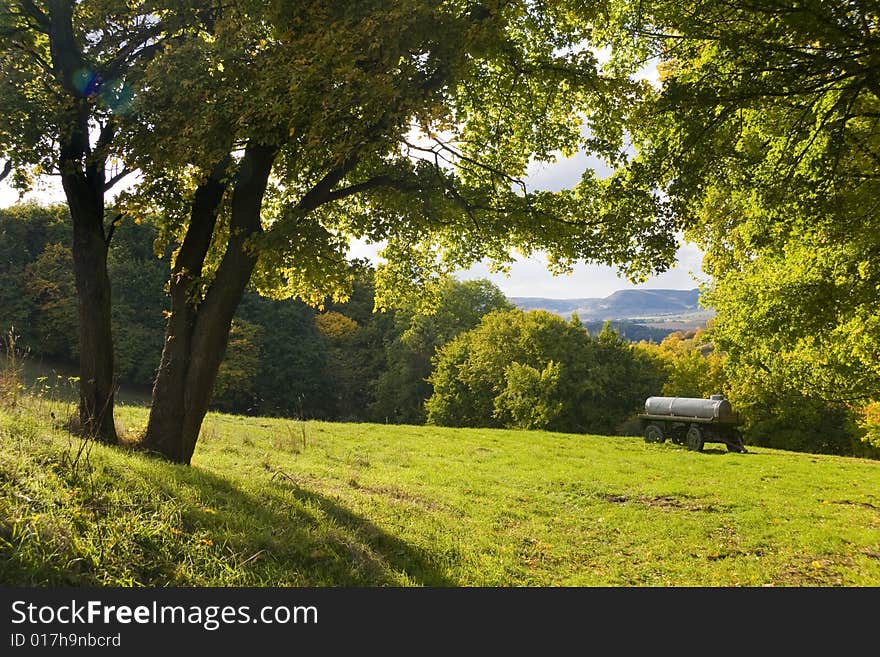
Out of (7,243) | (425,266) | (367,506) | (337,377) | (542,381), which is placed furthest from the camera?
(337,377)

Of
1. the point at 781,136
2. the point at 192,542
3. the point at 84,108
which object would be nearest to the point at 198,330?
the point at 84,108

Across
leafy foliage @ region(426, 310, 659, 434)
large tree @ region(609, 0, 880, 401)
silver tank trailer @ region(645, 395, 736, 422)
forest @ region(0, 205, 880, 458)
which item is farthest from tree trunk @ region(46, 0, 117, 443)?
leafy foliage @ region(426, 310, 659, 434)

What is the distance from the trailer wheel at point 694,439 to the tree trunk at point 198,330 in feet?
58.0

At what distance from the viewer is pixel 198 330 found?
872cm

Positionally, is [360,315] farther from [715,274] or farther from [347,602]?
[347,602]

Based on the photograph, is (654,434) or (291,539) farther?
(654,434)

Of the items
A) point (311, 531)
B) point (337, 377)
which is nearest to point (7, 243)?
point (337, 377)

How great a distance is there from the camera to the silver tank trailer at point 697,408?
20031 millimetres

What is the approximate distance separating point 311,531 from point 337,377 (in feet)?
140

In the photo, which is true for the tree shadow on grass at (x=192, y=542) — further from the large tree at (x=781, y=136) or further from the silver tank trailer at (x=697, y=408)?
the silver tank trailer at (x=697, y=408)

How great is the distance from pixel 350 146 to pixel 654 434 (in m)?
19.0

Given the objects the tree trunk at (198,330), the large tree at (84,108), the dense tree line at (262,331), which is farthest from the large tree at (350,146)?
the dense tree line at (262,331)

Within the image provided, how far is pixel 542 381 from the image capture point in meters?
36.8

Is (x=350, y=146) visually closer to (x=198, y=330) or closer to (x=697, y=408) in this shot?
(x=198, y=330)
